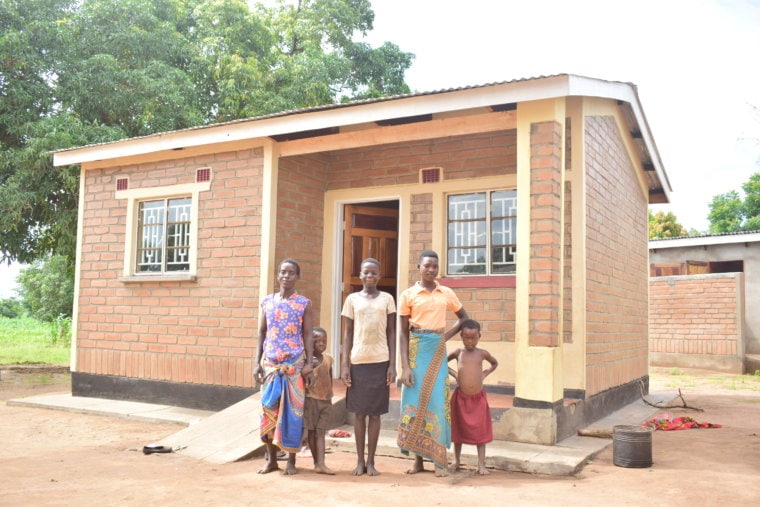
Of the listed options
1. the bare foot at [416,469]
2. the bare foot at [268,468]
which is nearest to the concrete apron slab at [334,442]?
the bare foot at [416,469]

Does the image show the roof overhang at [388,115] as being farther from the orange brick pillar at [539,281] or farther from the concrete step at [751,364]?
the concrete step at [751,364]

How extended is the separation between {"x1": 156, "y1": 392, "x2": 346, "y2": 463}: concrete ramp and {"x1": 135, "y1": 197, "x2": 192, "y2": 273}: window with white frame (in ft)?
Result: 7.89

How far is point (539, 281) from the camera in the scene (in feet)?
20.2

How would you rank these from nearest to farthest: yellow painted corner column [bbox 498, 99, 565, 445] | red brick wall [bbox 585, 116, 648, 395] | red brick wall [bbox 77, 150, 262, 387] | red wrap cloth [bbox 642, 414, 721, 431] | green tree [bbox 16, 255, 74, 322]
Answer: yellow painted corner column [bbox 498, 99, 565, 445]
red brick wall [bbox 585, 116, 648, 395]
red wrap cloth [bbox 642, 414, 721, 431]
red brick wall [bbox 77, 150, 262, 387]
green tree [bbox 16, 255, 74, 322]

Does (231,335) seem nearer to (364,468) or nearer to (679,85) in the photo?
(364,468)

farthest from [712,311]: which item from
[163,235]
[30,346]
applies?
[30,346]

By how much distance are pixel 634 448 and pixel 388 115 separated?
3826mm

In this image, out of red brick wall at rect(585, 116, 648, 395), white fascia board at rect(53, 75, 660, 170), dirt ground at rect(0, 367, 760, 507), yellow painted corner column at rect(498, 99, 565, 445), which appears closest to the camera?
dirt ground at rect(0, 367, 760, 507)

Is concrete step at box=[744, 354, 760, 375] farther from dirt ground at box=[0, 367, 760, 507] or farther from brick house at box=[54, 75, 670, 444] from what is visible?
dirt ground at box=[0, 367, 760, 507]

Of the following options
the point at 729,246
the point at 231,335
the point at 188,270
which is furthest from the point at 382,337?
the point at 729,246

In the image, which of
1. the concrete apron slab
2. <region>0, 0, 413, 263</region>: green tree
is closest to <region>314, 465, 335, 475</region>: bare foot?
the concrete apron slab

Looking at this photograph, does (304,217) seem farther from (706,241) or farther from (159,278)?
(706,241)

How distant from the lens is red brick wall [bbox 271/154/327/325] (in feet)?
27.2

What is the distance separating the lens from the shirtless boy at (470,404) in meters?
5.39
